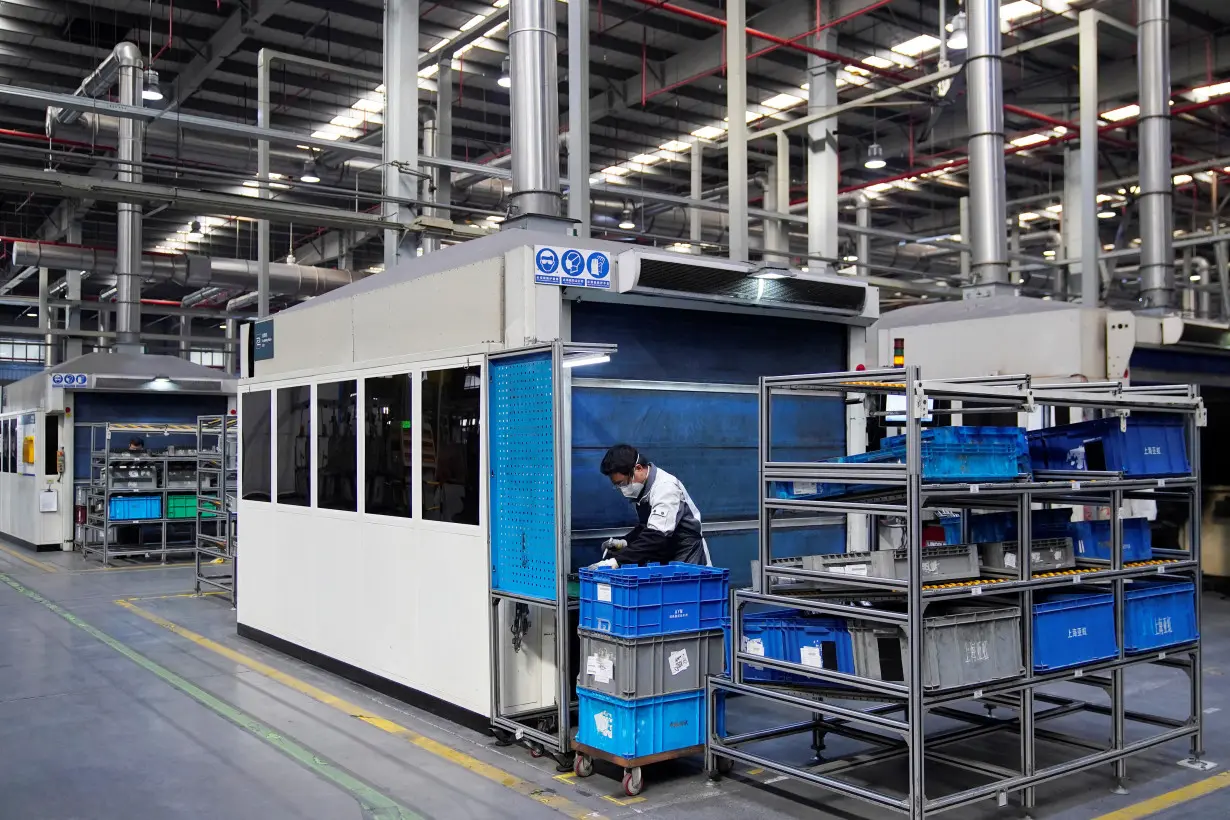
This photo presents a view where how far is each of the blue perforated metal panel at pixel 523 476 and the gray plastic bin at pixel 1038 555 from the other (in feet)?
7.20

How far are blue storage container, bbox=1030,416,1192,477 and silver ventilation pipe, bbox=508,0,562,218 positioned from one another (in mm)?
3426

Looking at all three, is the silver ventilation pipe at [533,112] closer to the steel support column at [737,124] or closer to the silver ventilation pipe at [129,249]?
the steel support column at [737,124]

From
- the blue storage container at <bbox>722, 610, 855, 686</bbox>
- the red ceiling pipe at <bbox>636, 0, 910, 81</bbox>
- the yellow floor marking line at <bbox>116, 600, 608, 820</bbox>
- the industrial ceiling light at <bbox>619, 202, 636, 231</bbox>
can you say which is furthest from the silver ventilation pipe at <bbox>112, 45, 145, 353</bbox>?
the blue storage container at <bbox>722, 610, 855, 686</bbox>

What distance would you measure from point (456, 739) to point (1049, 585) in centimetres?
337

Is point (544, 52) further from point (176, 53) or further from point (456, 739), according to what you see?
point (176, 53)

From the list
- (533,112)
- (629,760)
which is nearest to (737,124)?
(533,112)

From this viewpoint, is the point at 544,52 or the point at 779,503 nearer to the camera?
the point at 779,503

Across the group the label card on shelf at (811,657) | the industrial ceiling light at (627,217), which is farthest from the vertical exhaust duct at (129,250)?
the label card on shelf at (811,657)

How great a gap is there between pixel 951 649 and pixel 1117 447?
177 cm

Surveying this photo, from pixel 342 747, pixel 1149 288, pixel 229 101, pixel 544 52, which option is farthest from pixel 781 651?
pixel 229 101

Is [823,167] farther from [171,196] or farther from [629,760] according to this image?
[629,760]

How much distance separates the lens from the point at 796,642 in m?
4.79

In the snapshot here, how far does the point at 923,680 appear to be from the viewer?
4.34 meters

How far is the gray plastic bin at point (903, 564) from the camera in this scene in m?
4.59
